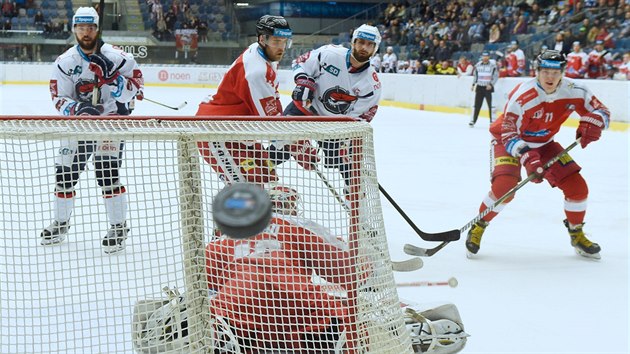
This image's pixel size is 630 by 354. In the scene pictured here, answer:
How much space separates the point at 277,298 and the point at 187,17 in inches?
656

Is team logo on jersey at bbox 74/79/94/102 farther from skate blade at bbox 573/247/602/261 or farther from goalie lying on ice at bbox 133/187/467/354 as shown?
skate blade at bbox 573/247/602/261

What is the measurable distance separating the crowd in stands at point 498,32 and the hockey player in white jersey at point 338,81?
21.9 ft

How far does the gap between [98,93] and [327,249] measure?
87.9 inches

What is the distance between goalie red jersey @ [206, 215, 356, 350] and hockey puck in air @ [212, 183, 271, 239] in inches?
27.3

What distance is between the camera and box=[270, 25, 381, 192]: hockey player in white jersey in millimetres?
3629

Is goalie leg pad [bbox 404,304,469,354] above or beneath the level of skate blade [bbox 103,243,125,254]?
beneath

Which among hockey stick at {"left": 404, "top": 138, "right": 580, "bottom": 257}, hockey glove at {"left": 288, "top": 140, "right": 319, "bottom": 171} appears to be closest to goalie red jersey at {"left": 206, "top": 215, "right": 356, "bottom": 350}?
hockey glove at {"left": 288, "top": 140, "right": 319, "bottom": 171}

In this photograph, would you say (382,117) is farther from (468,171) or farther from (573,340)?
(573,340)

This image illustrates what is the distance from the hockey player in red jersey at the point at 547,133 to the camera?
11.7 ft

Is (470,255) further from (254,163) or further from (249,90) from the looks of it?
(254,163)

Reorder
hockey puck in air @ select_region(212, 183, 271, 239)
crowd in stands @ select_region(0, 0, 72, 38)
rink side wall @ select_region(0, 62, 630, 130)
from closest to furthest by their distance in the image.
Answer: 1. hockey puck in air @ select_region(212, 183, 271, 239)
2. rink side wall @ select_region(0, 62, 630, 130)
3. crowd in stands @ select_region(0, 0, 72, 38)

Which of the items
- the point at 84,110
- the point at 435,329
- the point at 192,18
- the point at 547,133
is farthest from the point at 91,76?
the point at 192,18

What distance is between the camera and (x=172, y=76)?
15406 mm

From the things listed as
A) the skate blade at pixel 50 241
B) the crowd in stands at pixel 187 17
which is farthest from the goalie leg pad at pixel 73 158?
the crowd in stands at pixel 187 17
